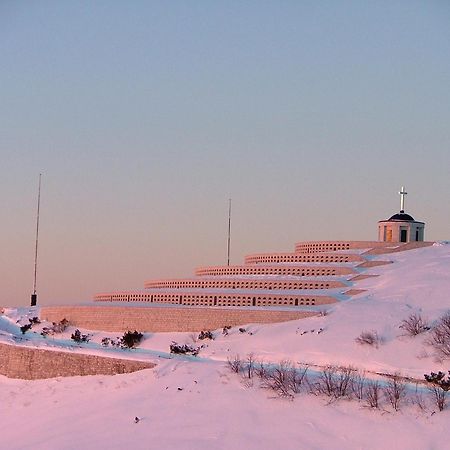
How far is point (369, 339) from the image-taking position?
1271 inches

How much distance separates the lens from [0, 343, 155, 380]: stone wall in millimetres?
30031

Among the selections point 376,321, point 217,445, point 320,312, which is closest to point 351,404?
point 217,445

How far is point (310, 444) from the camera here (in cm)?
2164

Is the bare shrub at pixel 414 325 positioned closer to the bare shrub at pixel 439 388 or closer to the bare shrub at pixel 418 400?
the bare shrub at pixel 439 388

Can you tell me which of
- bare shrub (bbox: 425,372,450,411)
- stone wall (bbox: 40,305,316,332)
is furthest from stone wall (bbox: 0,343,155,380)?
bare shrub (bbox: 425,372,450,411)

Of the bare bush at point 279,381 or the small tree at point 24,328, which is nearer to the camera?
the bare bush at point 279,381

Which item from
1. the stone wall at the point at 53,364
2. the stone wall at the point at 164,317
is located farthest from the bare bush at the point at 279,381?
the stone wall at the point at 164,317

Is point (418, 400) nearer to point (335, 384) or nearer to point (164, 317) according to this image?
point (335, 384)

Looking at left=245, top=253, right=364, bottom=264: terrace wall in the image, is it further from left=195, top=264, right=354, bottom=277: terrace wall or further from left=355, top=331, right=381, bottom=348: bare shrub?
left=355, top=331, right=381, bottom=348: bare shrub

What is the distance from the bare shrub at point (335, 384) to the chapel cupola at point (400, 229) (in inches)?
1058

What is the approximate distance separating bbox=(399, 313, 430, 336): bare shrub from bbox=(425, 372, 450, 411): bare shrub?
643 centimetres

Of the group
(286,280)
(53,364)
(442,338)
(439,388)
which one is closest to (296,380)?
(439,388)

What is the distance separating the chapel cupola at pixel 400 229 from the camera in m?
51.6

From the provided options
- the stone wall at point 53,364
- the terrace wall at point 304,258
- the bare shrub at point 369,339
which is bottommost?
the stone wall at point 53,364
